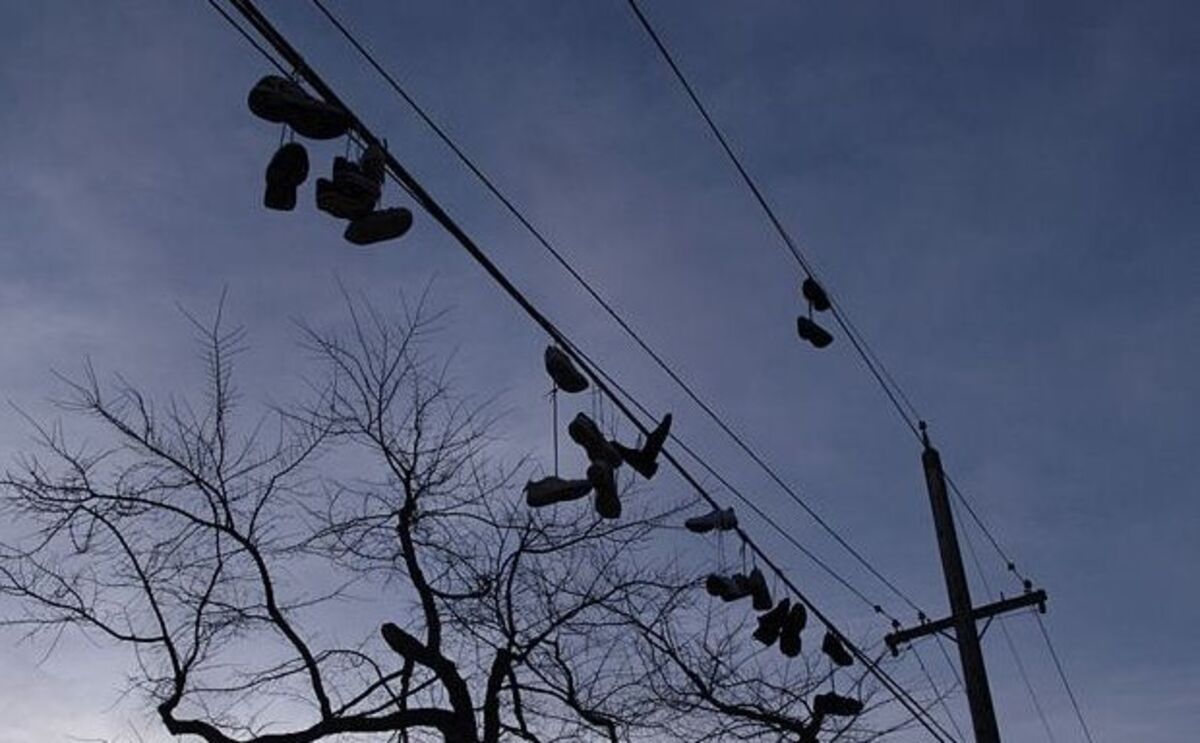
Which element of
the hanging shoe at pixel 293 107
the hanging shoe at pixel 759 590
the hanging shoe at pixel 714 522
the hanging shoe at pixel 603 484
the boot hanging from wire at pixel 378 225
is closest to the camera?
the hanging shoe at pixel 293 107

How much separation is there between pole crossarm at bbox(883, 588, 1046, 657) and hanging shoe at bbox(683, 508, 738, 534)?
3456 mm

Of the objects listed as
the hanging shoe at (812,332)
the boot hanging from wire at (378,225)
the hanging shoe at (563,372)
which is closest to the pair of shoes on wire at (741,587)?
the hanging shoe at (812,332)

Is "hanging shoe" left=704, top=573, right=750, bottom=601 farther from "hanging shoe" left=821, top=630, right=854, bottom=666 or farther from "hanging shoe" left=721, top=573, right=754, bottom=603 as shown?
"hanging shoe" left=821, top=630, right=854, bottom=666

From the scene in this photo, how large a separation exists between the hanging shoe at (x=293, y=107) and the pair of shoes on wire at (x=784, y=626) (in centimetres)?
546

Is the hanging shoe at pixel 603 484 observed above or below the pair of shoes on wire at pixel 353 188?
below

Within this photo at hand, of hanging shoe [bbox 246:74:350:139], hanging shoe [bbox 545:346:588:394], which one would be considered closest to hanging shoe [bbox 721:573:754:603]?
hanging shoe [bbox 545:346:588:394]

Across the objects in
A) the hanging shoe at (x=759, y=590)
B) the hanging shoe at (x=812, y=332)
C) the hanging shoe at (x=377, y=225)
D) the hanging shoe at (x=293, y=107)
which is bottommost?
the hanging shoe at (x=293, y=107)

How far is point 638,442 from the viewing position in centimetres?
591

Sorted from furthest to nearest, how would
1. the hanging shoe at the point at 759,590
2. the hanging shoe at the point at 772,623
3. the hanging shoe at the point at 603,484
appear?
the hanging shoe at the point at 772,623, the hanging shoe at the point at 759,590, the hanging shoe at the point at 603,484

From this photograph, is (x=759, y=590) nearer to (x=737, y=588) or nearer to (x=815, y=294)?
(x=737, y=588)

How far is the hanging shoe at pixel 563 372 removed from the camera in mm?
5609

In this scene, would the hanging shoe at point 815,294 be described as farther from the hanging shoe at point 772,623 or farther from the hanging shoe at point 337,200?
the hanging shoe at point 337,200

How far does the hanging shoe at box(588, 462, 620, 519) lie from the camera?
5781 mm

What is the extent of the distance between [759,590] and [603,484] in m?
2.54
